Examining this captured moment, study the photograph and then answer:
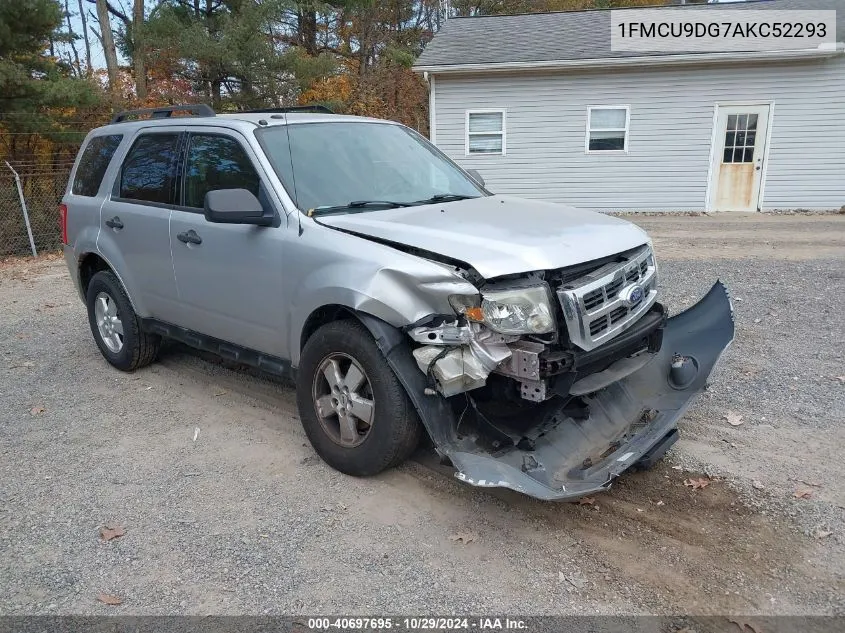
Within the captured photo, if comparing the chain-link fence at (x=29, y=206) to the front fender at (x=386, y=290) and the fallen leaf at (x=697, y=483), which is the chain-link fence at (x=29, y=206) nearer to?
the front fender at (x=386, y=290)

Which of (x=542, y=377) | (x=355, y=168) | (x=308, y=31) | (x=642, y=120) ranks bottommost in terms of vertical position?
(x=542, y=377)

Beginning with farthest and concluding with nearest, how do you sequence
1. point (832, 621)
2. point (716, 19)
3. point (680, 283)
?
point (716, 19)
point (680, 283)
point (832, 621)

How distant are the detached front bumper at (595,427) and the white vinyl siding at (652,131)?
12.2 meters

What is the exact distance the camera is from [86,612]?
111 inches

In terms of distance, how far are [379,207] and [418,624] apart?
236 cm

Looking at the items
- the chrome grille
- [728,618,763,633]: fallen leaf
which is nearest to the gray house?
the chrome grille

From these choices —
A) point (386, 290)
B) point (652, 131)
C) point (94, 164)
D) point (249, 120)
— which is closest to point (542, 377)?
point (386, 290)

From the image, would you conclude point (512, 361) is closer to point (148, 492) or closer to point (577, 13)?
point (148, 492)

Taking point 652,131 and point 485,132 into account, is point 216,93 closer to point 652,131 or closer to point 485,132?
point 485,132

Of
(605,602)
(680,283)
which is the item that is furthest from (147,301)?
(680,283)

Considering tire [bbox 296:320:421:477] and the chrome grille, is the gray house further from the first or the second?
tire [bbox 296:320:421:477]

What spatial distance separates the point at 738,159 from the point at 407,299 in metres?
14.8

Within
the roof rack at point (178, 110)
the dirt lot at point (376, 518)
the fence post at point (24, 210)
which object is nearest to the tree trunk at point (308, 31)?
the fence post at point (24, 210)

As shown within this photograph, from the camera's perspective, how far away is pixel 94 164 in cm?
564
